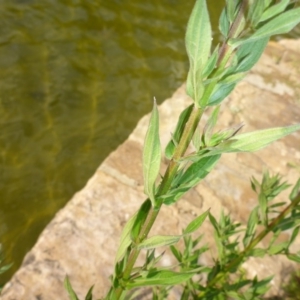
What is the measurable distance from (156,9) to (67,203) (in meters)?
2.51

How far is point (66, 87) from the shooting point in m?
3.74

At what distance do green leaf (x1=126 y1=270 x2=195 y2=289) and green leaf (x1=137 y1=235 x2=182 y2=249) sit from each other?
0.34 feet

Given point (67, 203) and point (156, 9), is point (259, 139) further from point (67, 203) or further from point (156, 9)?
point (156, 9)

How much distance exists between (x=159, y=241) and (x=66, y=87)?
2.86m

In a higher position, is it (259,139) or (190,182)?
(259,139)

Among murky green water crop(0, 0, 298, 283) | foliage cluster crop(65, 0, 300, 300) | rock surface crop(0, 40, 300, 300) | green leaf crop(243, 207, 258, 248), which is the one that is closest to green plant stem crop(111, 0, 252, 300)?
foliage cluster crop(65, 0, 300, 300)

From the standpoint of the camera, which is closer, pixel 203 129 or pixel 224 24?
pixel 224 24

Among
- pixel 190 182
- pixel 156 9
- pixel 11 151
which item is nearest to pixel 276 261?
pixel 11 151

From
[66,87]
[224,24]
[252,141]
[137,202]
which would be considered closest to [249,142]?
[252,141]

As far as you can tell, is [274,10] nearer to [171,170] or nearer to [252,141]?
[252,141]

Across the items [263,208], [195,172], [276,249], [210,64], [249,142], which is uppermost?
[210,64]

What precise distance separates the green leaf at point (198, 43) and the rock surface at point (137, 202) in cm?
183

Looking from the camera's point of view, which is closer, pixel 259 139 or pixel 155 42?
pixel 259 139

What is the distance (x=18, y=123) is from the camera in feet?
11.1
